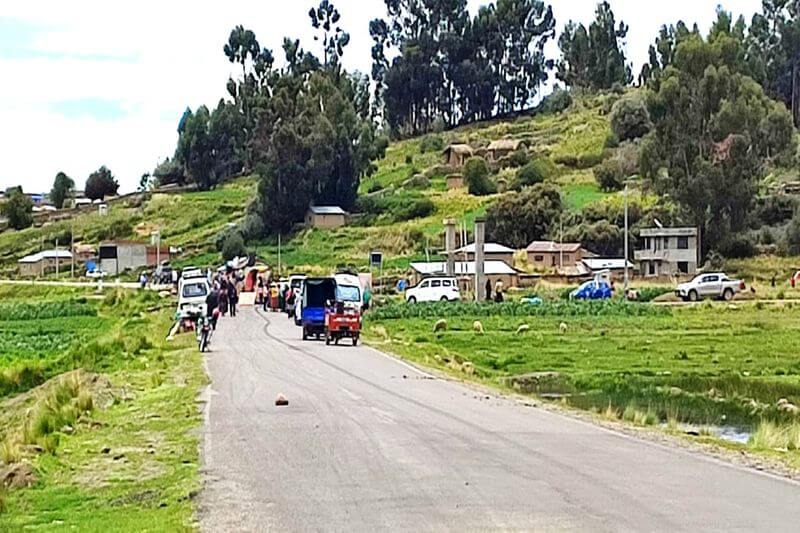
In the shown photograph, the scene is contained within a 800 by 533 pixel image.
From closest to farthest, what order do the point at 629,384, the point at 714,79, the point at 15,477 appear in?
the point at 15,477 < the point at 629,384 < the point at 714,79

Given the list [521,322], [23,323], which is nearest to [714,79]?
[521,322]

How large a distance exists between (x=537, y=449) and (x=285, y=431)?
422 cm

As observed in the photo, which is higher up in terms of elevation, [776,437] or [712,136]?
[712,136]

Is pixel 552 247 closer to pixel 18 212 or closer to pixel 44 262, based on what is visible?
pixel 44 262

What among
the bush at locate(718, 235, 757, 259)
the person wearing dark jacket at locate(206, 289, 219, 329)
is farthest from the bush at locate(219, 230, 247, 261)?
the person wearing dark jacket at locate(206, 289, 219, 329)

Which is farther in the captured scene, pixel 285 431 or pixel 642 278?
pixel 642 278

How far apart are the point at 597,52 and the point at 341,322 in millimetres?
123307

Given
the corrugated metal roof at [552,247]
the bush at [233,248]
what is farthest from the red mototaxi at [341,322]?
the bush at [233,248]

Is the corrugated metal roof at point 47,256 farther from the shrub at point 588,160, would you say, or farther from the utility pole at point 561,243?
the shrub at point 588,160

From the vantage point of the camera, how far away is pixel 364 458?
55.7ft

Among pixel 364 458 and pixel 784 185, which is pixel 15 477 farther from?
pixel 784 185

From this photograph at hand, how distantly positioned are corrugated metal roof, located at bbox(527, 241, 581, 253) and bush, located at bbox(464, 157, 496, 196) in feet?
82.4

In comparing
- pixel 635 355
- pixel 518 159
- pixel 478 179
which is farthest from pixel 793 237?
pixel 635 355

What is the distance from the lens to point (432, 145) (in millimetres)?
145250
